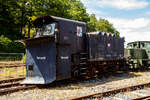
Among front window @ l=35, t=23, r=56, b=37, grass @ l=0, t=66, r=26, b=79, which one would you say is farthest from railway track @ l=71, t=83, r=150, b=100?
grass @ l=0, t=66, r=26, b=79

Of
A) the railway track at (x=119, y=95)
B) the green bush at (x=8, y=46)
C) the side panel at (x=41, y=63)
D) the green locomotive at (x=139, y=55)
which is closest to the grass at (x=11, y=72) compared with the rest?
the side panel at (x=41, y=63)

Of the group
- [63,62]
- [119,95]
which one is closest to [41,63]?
[63,62]

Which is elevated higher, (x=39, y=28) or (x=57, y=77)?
(x=39, y=28)

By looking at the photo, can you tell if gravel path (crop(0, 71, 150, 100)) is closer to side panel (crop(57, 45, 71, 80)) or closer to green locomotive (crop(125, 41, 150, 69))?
side panel (crop(57, 45, 71, 80))

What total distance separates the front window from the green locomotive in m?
8.31

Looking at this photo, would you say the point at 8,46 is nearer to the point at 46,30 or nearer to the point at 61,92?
the point at 46,30

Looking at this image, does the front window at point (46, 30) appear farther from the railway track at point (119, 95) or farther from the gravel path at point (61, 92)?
the railway track at point (119, 95)

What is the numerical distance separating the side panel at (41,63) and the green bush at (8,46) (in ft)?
50.3

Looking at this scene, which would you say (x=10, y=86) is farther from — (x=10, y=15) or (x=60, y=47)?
(x=10, y=15)

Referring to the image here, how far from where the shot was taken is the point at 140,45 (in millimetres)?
15469

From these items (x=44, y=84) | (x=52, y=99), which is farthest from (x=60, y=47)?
(x=52, y=99)

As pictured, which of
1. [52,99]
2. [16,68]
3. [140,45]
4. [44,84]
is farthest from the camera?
[140,45]

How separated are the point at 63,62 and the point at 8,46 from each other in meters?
17.2

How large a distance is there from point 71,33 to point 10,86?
415 centimetres
